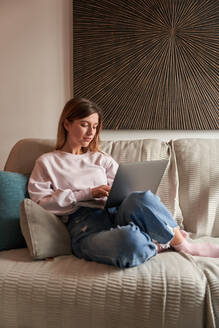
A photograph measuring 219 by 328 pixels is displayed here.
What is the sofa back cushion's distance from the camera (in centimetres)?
168

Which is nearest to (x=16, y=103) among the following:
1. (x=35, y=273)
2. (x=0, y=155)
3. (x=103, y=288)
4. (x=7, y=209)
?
(x=0, y=155)

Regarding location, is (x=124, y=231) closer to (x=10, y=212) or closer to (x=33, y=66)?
(x=10, y=212)

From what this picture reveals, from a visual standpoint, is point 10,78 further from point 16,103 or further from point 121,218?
point 121,218

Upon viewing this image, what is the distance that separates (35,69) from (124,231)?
1.36m

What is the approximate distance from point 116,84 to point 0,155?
877 mm

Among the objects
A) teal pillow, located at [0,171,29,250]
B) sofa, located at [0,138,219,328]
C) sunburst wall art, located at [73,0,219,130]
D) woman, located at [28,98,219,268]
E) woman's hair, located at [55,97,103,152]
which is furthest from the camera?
sunburst wall art, located at [73,0,219,130]

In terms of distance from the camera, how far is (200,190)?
1698 mm

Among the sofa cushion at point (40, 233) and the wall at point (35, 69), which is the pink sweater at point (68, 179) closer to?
the sofa cushion at point (40, 233)

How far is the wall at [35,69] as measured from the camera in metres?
2.05

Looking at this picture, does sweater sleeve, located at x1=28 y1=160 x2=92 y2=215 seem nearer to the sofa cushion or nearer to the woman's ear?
the sofa cushion

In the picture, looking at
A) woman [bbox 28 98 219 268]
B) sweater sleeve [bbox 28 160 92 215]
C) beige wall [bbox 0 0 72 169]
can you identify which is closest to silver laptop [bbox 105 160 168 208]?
woman [bbox 28 98 219 268]

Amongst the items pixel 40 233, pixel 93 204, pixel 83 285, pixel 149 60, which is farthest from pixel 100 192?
pixel 149 60

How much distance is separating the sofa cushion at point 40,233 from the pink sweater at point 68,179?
0.39ft

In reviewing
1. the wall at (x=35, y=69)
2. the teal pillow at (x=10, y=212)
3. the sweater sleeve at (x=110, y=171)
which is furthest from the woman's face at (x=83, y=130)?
the wall at (x=35, y=69)
